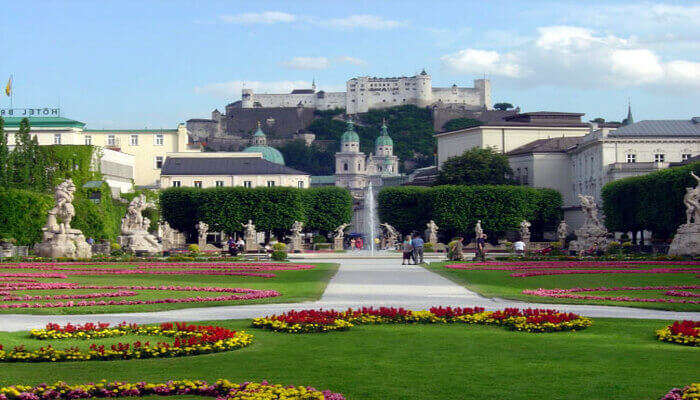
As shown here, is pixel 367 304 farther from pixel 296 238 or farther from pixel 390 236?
pixel 390 236

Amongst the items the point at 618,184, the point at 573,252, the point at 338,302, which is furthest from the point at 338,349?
the point at 618,184

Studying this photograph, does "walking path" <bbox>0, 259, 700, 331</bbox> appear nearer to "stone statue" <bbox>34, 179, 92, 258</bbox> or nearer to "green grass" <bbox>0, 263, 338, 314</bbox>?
"green grass" <bbox>0, 263, 338, 314</bbox>

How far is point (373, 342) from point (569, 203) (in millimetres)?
104026

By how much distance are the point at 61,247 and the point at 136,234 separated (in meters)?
9.18

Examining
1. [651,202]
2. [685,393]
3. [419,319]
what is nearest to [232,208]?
[651,202]

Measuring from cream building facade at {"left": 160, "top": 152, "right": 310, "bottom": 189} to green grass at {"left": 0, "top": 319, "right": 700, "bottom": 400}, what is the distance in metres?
110

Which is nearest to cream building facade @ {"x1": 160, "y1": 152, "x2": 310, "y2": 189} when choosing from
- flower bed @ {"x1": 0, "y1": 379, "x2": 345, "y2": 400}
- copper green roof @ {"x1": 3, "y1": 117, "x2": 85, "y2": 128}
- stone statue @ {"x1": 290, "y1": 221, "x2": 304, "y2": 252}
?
copper green roof @ {"x1": 3, "y1": 117, "x2": 85, "y2": 128}

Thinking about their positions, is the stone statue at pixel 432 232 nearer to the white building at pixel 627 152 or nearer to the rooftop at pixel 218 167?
the white building at pixel 627 152

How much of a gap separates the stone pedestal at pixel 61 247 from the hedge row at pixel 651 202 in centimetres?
3717

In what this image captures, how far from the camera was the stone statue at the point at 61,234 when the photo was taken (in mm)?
54250

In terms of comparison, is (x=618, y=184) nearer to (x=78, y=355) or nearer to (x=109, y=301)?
(x=109, y=301)

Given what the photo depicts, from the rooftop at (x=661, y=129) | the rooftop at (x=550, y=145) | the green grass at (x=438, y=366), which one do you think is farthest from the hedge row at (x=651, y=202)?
the green grass at (x=438, y=366)

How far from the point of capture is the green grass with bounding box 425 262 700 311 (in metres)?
28.1

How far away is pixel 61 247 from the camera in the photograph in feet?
179
